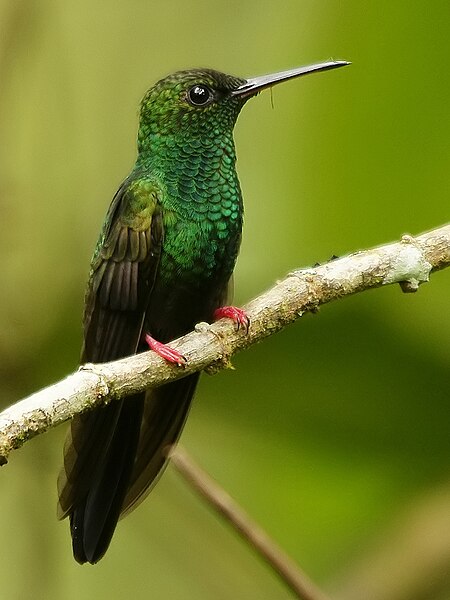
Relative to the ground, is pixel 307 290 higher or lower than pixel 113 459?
lower

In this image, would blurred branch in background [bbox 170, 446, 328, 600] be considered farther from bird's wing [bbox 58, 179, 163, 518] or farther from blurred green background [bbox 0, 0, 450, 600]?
blurred green background [bbox 0, 0, 450, 600]

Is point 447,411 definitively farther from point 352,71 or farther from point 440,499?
point 352,71

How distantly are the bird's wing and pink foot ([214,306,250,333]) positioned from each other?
22 cm

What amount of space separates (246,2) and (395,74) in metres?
1.73

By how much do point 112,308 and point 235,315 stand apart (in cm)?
40

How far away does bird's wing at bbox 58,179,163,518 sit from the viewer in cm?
297

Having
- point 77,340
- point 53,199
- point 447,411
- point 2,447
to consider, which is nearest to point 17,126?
point 53,199

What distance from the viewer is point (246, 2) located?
16.9ft

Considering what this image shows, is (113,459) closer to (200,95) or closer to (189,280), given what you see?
(189,280)

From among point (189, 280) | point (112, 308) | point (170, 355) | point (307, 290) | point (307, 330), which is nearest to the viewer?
point (170, 355)

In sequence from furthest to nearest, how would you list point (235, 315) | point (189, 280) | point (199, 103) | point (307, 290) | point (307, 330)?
point (307, 330)
point (199, 103)
point (189, 280)
point (235, 315)
point (307, 290)

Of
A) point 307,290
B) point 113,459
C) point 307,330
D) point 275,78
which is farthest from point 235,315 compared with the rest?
point 307,330

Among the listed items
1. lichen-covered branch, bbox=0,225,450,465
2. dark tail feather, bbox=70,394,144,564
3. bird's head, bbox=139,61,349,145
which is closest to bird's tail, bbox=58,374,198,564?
dark tail feather, bbox=70,394,144,564

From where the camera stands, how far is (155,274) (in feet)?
10.1
